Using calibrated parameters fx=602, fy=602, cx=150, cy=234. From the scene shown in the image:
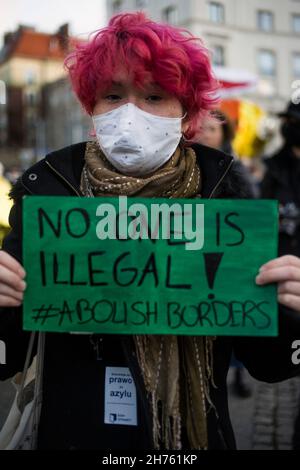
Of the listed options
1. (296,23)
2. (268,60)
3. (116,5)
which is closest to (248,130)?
(268,60)

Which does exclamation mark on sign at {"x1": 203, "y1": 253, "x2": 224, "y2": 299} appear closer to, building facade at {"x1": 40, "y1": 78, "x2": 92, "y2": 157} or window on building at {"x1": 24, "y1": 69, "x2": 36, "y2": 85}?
building facade at {"x1": 40, "y1": 78, "x2": 92, "y2": 157}

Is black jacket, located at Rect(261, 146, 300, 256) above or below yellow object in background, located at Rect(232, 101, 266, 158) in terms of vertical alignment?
below

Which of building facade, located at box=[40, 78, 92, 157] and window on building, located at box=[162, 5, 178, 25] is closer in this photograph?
building facade, located at box=[40, 78, 92, 157]

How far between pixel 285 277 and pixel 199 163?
1.54 feet

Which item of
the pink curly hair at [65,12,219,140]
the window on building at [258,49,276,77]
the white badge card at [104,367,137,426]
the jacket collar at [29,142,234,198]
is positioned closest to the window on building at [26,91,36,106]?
the window on building at [258,49,276,77]

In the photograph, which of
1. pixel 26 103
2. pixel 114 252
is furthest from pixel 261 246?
pixel 26 103

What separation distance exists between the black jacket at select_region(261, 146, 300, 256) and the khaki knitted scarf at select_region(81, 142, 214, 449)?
9.04 ft

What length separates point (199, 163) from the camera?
1632 millimetres

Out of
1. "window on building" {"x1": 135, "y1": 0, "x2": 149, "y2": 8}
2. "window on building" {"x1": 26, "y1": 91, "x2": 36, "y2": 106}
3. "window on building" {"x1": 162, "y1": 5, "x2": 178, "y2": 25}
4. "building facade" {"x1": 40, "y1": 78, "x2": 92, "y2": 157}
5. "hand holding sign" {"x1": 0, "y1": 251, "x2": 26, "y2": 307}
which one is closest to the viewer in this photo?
"hand holding sign" {"x1": 0, "y1": 251, "x2": 26, "y2": 307}

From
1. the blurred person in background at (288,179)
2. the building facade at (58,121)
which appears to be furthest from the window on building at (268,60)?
the building facade at (58,121)

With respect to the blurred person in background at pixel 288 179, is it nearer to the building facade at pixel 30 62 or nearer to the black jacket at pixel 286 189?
the black jacket at pixel 286 189

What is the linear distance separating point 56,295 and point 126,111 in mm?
520

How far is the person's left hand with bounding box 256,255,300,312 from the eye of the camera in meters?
1.30

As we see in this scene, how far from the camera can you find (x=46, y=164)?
1.53 meters
